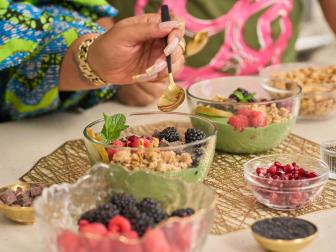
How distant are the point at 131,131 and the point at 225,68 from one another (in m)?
0.63

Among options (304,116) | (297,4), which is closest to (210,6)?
(297,4)

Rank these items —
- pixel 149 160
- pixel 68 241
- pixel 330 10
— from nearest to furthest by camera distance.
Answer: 1. pixel 68 241
2. pixel 149 160
3. pixel 330 10

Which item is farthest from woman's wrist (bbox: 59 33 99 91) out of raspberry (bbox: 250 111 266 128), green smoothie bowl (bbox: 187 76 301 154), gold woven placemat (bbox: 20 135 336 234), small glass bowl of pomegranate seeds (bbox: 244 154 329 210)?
small glass bowl of pomegranate seeds (bbox: 244 154 329 210)

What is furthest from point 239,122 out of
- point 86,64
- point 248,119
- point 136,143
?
point 86,64

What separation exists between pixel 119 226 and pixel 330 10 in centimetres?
109

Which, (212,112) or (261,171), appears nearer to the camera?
(261,171)

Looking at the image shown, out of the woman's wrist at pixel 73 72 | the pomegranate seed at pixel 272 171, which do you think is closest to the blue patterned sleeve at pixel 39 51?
the woman's wrist at pixel 73 72

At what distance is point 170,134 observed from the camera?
1.10 meters

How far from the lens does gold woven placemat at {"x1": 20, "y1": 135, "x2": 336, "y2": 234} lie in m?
0.98

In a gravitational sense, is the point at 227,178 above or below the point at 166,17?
below

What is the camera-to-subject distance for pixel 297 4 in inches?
72.7

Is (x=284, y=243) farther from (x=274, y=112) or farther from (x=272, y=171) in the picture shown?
(x=274, y=112)

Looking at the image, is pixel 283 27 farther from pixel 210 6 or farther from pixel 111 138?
pixel 111 138

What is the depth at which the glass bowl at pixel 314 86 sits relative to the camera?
1.40 m
